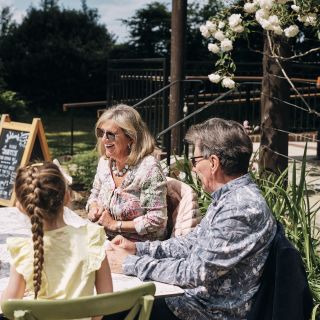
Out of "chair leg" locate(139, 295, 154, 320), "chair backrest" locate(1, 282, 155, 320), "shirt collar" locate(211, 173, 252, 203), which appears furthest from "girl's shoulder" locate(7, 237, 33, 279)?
"shirt collar" locate(211, 173, 252, 203)

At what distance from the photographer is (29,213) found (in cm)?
250

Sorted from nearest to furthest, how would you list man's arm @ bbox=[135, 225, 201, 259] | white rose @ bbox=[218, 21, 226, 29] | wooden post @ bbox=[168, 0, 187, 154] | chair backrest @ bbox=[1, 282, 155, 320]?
chair backrest @ bbox=[1, 282, 155, 320] → man's arm @ bbox=[135, 225, 201, 259] → white rose @ bbox=[218, 21, 226, 29] → wooden post @ bbox=[168, 0, 187, 154]

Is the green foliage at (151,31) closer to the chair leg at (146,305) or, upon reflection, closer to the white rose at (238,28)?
the white rose at (238,28)

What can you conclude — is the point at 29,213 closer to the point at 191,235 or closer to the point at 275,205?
the point at 191,235

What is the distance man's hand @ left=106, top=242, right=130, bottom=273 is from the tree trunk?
8.20 feet

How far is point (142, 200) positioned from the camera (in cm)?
372

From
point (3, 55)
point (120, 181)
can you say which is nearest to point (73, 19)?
point (3, 55)

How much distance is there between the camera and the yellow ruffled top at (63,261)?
2.53m

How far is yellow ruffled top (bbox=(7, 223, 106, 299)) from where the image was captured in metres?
2.53

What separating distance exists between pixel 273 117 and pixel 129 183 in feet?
6.69

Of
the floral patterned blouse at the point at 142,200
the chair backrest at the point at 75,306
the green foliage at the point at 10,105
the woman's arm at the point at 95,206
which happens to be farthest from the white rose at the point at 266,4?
the green foliage at the point at 10,105

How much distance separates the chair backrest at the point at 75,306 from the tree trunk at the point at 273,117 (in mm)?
3261

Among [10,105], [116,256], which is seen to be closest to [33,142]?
[116,256]

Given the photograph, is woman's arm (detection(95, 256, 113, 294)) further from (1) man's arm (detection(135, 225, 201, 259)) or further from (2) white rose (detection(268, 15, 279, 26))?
(2) white rose (detection(268, 15, 279, 26))
